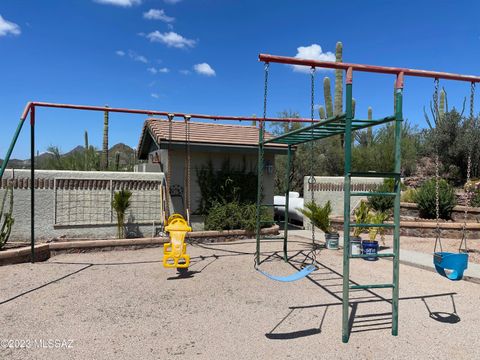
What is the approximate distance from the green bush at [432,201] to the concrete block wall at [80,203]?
323 inches

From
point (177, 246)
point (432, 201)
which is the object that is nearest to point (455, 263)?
point (177, 246)

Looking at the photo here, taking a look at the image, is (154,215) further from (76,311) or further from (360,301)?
(360,301)

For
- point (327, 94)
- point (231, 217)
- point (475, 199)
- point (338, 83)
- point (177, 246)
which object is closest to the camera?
point (177, 246)

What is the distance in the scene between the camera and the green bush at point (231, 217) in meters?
10.5

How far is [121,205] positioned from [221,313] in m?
5.54

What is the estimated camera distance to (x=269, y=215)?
11.4m

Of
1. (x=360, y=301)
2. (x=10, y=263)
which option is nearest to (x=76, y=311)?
(x=10, y=263)

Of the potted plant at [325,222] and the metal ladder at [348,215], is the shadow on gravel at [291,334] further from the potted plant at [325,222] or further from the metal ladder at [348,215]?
the potted plant at [325,222]

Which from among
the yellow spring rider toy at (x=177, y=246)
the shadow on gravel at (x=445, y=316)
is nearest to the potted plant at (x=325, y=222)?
the yellow spring rider toy at (x=177, y=246)

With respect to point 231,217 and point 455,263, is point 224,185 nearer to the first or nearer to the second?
point 231,217

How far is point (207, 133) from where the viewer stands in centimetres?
1145

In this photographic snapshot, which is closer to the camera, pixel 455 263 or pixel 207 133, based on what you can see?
pixel 455 263

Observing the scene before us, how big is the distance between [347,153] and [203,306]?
2.75 m

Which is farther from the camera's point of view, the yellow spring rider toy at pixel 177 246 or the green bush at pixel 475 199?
the green bush at pixel 475 199
